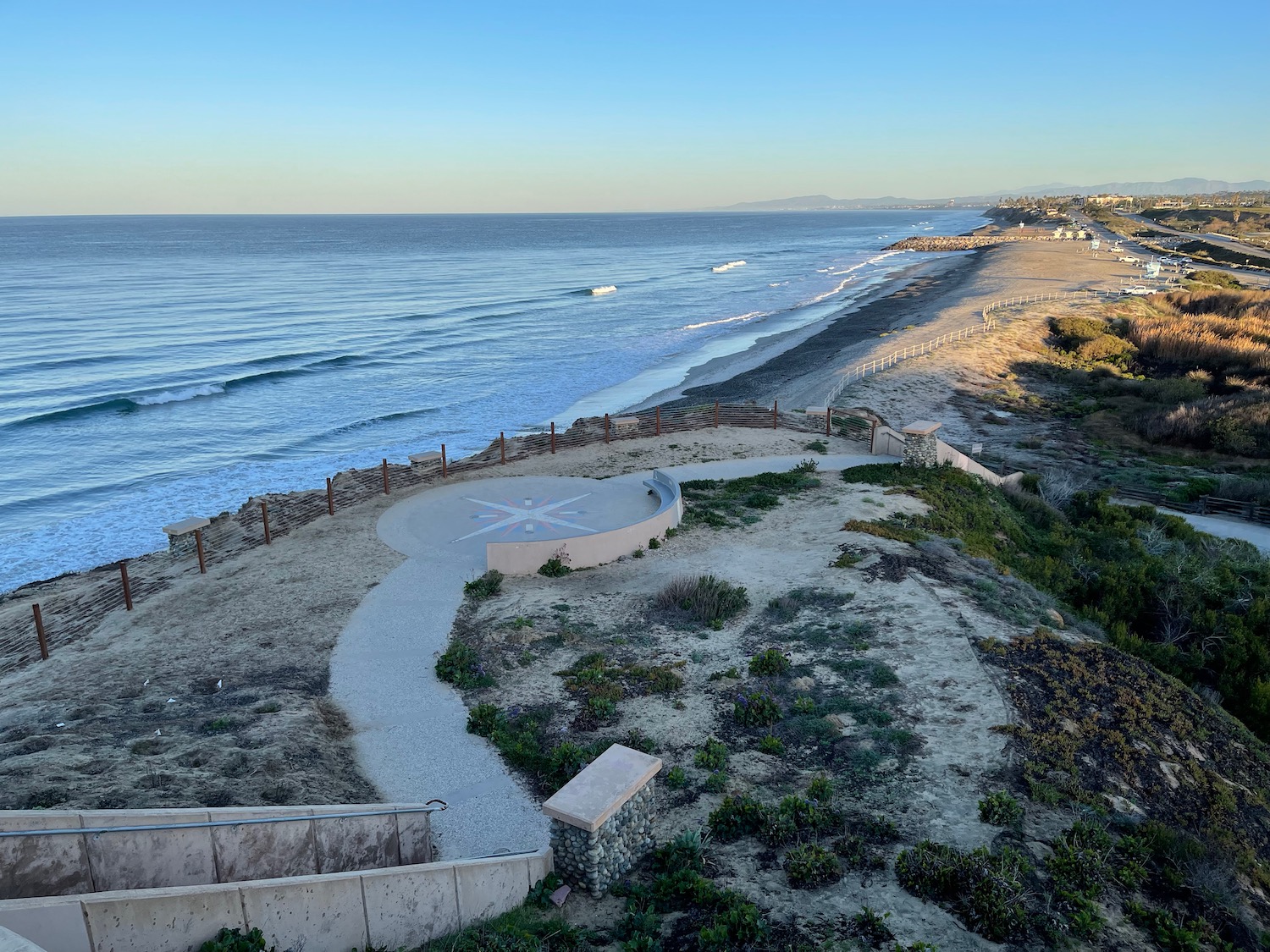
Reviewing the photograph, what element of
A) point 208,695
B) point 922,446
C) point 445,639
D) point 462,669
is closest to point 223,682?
point 208,695

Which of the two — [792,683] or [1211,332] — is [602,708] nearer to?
[792,683]

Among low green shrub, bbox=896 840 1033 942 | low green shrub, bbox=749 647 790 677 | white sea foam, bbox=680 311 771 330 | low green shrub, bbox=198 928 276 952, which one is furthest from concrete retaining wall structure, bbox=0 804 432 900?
white sea foam, bbox=680 311 771 330

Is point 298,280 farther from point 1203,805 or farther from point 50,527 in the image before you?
point 1203,805

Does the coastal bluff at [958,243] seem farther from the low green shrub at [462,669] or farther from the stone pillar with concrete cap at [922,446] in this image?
the low green shrub at [462,669]

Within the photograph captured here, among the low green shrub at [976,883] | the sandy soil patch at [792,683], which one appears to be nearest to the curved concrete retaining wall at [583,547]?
the sandy soil patch at [792,683]

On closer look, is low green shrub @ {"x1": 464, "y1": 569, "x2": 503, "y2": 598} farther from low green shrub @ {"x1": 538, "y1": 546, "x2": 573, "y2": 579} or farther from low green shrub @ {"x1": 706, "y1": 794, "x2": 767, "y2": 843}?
low green shrub @ {"x1": 706, "y1": 794, "x2": 767, "y2": 843}

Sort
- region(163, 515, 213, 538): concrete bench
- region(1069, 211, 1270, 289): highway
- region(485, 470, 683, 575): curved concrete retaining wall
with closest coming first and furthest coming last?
region(485, 470, 683, 575): curved concrete retaining wall → region(163, 515, 213, 538): concrete bench → region(1069, 211, 1270, 289): highway

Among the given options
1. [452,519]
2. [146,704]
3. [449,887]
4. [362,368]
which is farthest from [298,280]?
[449,887]
